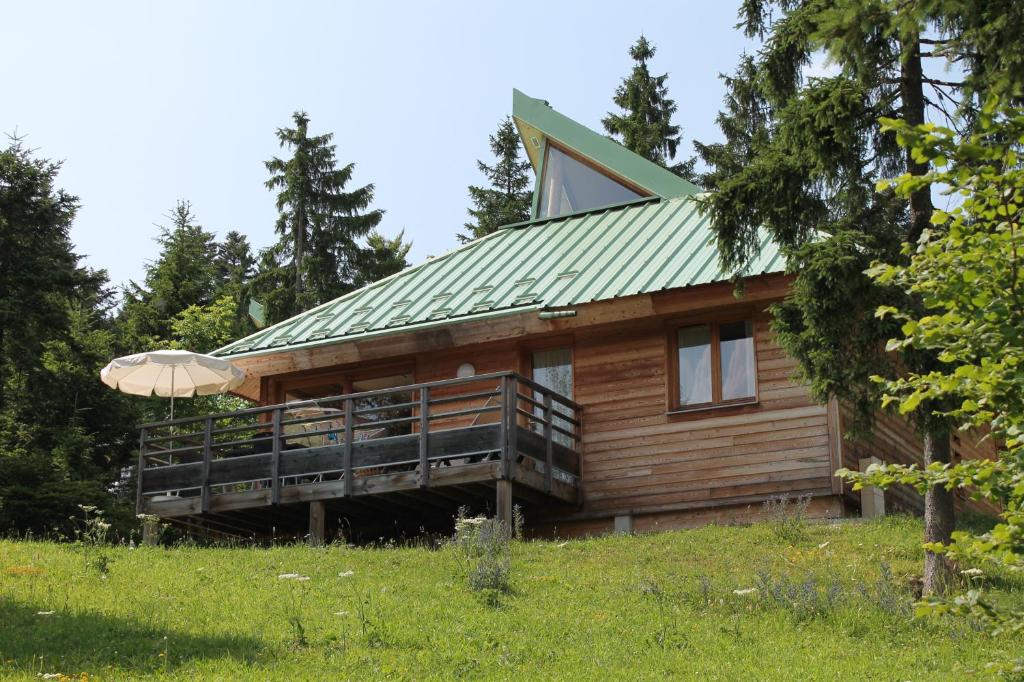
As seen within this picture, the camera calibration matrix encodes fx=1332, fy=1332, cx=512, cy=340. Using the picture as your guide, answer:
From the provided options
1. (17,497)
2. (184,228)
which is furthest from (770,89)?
(184,228)

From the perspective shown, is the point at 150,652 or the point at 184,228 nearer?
the point at 150,652

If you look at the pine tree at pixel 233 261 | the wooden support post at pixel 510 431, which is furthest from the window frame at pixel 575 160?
the pine tree at pixel 233 261

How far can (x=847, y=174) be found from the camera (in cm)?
1421

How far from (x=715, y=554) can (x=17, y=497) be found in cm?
1441

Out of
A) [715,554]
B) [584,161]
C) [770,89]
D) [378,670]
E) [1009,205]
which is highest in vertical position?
[584,161]

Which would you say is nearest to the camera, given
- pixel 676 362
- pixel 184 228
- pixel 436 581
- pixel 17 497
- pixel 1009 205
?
pixel 1009 205

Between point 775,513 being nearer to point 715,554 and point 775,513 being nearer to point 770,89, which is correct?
point 715,554

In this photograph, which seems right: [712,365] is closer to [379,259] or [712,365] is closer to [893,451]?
[893,451]

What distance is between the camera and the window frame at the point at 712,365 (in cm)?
1919

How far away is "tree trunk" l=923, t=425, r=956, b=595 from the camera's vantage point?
512 inches

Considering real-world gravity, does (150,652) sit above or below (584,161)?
below

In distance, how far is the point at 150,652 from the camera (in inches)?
417

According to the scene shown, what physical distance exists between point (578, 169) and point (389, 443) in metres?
8.36

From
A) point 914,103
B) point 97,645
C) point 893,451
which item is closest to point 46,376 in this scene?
point 893,451
